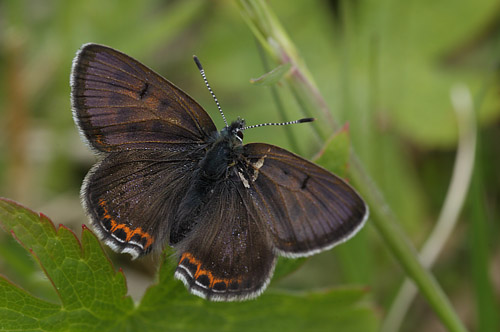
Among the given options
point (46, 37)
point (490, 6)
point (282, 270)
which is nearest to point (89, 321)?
point (282, 270)

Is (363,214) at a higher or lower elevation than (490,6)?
higher

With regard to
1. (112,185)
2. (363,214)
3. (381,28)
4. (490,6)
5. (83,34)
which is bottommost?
(490,6)

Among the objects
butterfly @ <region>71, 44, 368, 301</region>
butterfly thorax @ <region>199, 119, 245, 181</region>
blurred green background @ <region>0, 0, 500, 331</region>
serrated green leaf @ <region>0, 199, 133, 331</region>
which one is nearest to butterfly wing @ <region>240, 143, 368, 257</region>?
butterfly @ <region>71, 44, 368, 301</region>

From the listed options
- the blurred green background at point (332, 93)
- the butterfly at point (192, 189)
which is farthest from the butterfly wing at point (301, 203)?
the blurred green background at point (332, 93)

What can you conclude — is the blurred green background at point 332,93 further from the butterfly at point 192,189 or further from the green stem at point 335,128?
the butterfly at point 192,189

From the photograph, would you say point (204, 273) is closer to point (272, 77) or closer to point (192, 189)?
point (192, 189)

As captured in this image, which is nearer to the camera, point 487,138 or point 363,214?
point 363,214

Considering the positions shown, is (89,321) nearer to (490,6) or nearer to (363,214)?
(363,214)
